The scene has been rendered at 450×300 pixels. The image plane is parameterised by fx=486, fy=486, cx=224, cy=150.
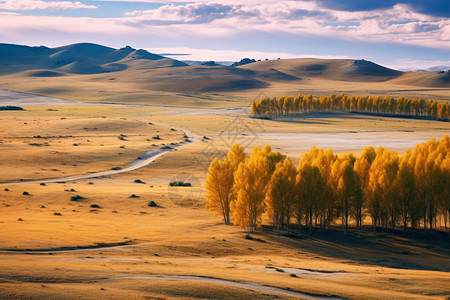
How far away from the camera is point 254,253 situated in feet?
231

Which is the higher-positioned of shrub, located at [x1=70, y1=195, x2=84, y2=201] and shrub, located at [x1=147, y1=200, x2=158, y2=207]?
shrub, located at [x1=70, y1=195, x2=84, y2=201]

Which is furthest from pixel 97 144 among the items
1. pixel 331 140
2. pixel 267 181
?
pixel 267 181

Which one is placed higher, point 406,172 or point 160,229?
point 406,172

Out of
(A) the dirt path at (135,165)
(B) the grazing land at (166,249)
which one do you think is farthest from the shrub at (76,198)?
(A) the dirt path at (135,165)

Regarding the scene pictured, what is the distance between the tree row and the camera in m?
86.3

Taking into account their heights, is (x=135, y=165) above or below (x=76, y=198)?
above

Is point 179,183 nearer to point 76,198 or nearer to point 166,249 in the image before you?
point 76,198

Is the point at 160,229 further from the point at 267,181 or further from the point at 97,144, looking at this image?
the point at 97,144

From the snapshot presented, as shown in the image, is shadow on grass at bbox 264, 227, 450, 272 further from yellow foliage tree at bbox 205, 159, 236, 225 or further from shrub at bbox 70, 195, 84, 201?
shrub at bbox 70, 195, 84, 201

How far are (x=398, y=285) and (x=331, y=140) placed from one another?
475ft

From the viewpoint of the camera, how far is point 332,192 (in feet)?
288

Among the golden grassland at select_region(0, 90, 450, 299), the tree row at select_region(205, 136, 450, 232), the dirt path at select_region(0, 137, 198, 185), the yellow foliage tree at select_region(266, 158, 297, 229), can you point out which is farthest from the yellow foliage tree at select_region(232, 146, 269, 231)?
the dirt path at select_region(0, 137, 198, 185)

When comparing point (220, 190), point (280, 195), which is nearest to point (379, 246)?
point (280, 195)

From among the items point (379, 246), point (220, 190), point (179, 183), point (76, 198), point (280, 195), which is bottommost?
point (379, 246)
